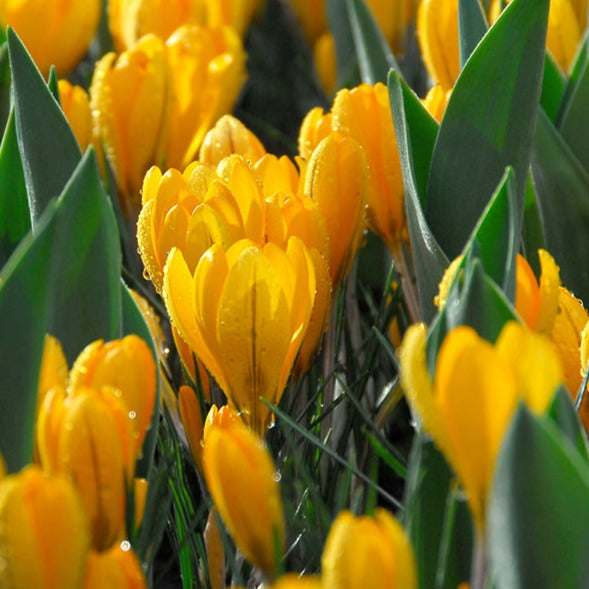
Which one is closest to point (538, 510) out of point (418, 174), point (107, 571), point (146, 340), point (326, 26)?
point (107, 571)

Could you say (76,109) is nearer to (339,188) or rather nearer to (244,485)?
(339,188)

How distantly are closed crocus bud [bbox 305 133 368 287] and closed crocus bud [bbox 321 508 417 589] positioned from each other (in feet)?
1.30

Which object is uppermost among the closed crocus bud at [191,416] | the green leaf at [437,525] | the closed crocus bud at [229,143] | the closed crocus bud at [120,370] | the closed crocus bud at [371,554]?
the closed crocus bud at [229,143]

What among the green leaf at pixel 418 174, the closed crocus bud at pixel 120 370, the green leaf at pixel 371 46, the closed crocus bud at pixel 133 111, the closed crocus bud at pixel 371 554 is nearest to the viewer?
the closed crocus bud at pixel 371 554

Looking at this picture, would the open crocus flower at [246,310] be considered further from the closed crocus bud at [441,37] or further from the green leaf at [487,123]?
the closed crocus bud at [441,37]

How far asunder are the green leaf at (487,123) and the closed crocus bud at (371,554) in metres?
0.38

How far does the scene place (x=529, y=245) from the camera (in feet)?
3.36

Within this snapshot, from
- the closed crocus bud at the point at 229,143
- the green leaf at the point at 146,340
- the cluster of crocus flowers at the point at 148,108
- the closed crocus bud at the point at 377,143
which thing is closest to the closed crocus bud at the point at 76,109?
the cluster of crocus flowers at the point at 148,108

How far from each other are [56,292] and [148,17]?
32.0 inches

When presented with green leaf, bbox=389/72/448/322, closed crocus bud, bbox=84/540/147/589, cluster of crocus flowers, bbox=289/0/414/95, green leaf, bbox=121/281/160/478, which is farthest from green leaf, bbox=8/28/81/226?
cluster of crocus flowers, bbox=289/0/414/95

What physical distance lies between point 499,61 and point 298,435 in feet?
0.93

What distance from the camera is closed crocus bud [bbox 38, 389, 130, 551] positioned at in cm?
54

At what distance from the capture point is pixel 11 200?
0.87 m

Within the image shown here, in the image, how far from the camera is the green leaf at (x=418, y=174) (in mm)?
821
